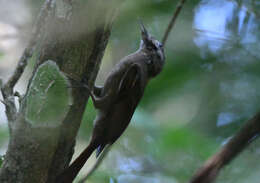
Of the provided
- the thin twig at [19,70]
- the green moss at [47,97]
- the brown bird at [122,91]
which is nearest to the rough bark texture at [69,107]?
the green moss at [47,97]

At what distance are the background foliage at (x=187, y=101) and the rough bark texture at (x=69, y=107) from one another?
0.12 meters

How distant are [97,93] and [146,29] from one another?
0.59 meters

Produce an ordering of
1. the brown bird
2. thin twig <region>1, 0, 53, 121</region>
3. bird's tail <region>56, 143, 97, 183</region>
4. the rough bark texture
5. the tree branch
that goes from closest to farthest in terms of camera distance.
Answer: the tree branch, the rough bark texture, bird's tail <region>56, 143, 97, 183</region>, thin twig <region>1, 0, 53, 121</region>, the brown bird

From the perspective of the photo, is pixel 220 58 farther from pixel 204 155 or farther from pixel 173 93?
pixel 204 155

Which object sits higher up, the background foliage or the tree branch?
the tree branch

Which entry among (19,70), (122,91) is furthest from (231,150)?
(122,91)

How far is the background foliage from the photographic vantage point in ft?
4.46

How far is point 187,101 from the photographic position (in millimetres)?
1637

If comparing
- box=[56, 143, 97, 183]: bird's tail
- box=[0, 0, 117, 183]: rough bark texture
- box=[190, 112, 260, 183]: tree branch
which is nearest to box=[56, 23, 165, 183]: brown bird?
box=[56, 143, 97, 183]: bird's tail

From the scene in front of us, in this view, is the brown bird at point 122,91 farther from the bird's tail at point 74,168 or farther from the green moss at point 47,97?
the green moss at point 47,97

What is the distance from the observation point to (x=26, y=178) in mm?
1801

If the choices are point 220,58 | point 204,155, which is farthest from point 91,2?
point 204,155

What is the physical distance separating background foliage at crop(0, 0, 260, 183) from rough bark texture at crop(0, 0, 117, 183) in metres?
0.12

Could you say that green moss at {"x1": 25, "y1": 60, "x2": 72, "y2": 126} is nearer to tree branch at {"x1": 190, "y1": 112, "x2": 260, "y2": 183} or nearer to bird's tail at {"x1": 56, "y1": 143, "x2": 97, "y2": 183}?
bird's tail at {"x1": 56, "y1": 143, "x2": 97, "y2": 183}
